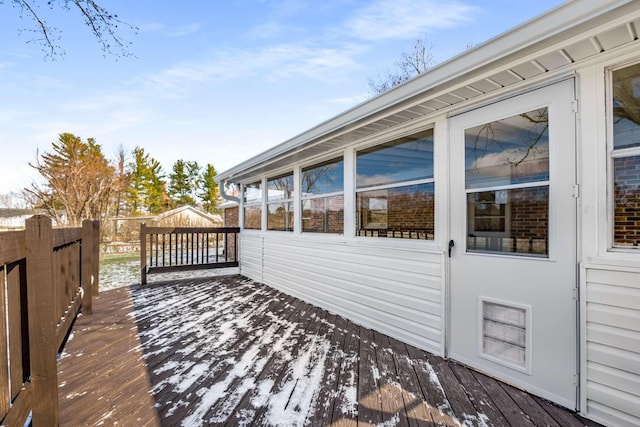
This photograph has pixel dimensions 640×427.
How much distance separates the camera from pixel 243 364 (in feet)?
8.46

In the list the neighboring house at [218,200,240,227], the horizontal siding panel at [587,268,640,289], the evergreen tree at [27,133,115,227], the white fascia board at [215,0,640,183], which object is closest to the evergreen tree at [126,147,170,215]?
the evergreen tree at [27,133,115,227]

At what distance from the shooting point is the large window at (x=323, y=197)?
13.6 feet

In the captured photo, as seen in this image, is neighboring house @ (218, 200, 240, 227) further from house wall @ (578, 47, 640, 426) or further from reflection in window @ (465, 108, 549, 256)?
house wall @ (578, 47, 640, 426)

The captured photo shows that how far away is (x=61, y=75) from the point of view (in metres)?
7.39

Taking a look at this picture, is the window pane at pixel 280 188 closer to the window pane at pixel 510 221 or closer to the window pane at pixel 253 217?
the window pane at pixel 253 217

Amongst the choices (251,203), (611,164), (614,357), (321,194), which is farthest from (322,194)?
(614,357)

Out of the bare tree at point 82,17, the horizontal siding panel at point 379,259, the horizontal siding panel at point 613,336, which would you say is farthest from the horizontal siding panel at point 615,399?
the bare tree at point 82,17

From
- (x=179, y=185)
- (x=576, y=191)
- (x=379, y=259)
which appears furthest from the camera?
(x=179, y=185)

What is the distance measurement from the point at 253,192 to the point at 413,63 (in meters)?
10.9

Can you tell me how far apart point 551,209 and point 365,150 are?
82.3 inches

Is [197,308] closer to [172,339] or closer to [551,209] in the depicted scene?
[172,339]

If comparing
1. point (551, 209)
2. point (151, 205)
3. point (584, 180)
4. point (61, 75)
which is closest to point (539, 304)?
point (551, 209)

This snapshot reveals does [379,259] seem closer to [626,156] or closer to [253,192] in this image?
[626,156]

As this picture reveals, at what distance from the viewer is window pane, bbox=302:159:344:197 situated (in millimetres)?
4168
